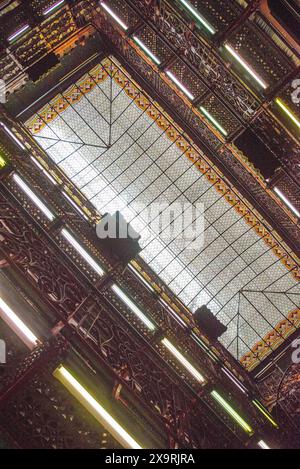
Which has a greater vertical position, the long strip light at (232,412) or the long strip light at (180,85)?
the long strip light at (180,85)

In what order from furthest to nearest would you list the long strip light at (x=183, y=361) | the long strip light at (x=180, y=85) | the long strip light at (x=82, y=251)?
the long strip light at (x=180, y=85)
the long strip light at (x=183, y=361)
the long strip light at (x=82, y=251)

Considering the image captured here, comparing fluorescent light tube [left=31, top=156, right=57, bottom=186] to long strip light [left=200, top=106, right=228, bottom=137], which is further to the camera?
long strip light [left=200, top=106, right=228, bottom=137]

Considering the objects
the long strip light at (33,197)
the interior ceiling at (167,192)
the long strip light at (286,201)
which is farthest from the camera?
the interior ceiling at (167,192)

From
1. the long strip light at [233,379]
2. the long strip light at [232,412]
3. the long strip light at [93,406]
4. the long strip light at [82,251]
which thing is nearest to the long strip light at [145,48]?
the long strip light at [82,251]

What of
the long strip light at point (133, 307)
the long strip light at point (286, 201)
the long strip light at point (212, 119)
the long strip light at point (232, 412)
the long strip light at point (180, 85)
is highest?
the long strip light at point (180, 85)

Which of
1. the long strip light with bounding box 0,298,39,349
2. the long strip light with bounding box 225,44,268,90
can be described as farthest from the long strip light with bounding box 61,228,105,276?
the long strip light with bounding box 225,44,268,90

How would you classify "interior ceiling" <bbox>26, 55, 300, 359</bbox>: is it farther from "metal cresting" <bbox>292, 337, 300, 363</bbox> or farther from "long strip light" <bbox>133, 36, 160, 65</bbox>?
"long strip light" <bbox>133, 36, 160, 65</bbox>

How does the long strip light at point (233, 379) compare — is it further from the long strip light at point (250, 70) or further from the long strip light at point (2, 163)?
the long strip light at point (250, 70)

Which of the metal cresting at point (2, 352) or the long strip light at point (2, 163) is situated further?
the long strip light at point (2, 163)
